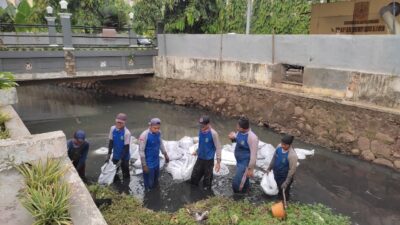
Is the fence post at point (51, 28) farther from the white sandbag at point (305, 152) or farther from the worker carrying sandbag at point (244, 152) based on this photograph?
the worker carrying sandbag at point (244, 152)

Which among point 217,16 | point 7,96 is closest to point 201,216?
point 7,96

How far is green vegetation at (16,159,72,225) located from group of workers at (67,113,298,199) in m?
2.23

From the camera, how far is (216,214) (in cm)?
531

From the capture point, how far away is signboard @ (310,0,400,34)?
11078mm

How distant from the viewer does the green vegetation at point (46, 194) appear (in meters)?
3.36

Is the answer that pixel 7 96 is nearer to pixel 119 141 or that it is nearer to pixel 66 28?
pixel 119 141

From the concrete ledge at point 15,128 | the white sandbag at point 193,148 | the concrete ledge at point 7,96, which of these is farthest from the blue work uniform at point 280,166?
the concrete ledge at point 7,96

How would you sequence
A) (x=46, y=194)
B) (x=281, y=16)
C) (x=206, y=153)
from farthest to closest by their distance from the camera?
1. (x=281, y=16)
2. (x=206, y=153)
3. (x=46, y=194)

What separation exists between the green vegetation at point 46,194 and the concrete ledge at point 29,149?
0.83 ft

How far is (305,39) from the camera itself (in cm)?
1081

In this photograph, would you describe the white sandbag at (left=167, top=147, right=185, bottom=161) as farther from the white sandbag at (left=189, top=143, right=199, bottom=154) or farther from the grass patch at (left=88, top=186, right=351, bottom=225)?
the grass patch at (left=88, top=186, right=351, bottom=225)

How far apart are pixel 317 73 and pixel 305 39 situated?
4.08 ft

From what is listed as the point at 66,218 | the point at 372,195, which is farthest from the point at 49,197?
the point at 372,195

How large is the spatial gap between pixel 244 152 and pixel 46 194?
3.72 metres
